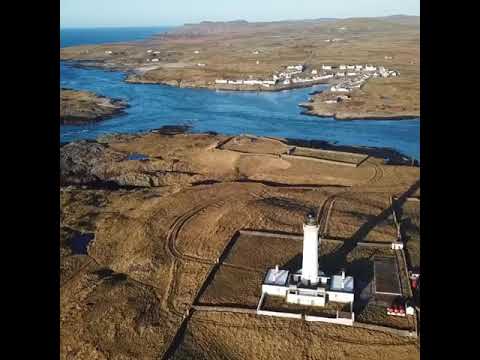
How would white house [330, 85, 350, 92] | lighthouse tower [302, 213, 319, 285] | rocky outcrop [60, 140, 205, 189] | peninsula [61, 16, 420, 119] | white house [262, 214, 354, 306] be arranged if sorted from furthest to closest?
white house [330, 85, 350, 92], peninsula [61, 16, 420, 119], rocky outcrop [60, 140, 205, 189], white house [262, 214, 354, 306], lighthouse tower [302, 213, 319, 285]

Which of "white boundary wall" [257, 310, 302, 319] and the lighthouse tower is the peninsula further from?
"white boundary wall" [257, 310, 302, 319]

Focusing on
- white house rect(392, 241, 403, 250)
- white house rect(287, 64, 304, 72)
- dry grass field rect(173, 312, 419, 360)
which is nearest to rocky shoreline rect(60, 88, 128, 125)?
white house rect(287, 64, 304, 72)

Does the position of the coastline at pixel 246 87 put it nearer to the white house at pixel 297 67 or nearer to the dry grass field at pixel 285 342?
the white house at pixel 297 67

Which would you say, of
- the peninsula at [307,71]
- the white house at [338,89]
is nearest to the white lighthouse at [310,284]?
the peninsula at [307,71]

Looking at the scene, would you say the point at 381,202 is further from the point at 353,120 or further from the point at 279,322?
the point at 353,120
